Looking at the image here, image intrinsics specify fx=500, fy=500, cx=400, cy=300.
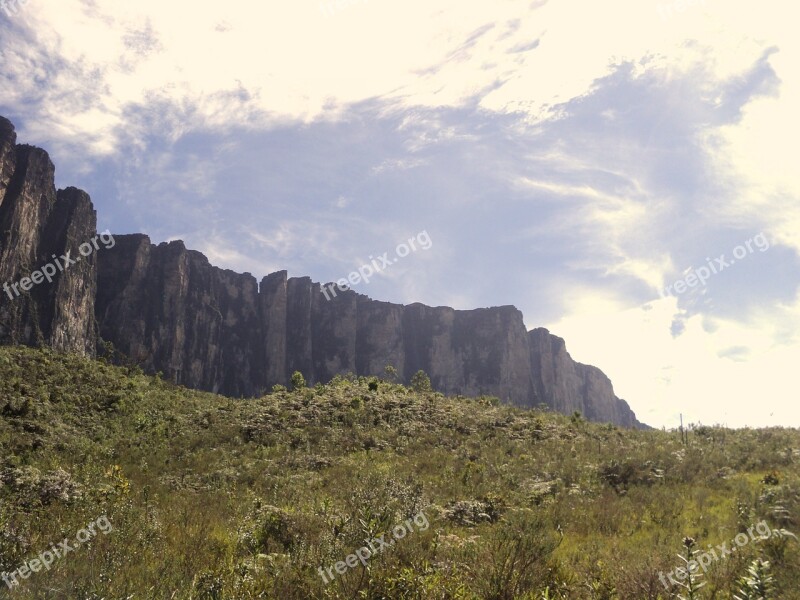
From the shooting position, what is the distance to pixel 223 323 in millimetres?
131125

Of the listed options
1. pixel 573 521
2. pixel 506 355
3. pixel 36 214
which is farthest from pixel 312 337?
pixel 573 521

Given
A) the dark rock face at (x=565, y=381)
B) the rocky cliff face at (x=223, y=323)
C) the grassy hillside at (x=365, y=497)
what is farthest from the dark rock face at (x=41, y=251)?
the dark rock face at (x=565, y=381)

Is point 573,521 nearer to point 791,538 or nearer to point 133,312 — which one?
point 791,538

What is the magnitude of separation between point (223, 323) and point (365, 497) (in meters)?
128

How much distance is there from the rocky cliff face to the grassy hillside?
170ft

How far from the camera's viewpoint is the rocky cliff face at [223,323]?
8050cm

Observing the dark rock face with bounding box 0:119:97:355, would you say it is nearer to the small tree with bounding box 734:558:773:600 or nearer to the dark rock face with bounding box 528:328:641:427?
the small tree with bounding box 734:558:773:600

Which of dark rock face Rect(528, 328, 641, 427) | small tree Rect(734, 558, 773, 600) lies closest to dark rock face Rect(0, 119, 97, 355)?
small tree Rect(734, 558, 773, 600)

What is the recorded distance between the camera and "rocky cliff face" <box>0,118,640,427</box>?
264 feet

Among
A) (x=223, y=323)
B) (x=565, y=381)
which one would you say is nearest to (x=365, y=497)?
(x=223, y=323)

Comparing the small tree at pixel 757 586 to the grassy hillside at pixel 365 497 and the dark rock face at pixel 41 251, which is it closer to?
the grassy hillside at pixel 365 497

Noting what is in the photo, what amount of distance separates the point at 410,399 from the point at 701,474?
73.6ft

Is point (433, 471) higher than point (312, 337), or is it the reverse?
point (312, 337)

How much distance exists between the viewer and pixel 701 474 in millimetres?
17234
